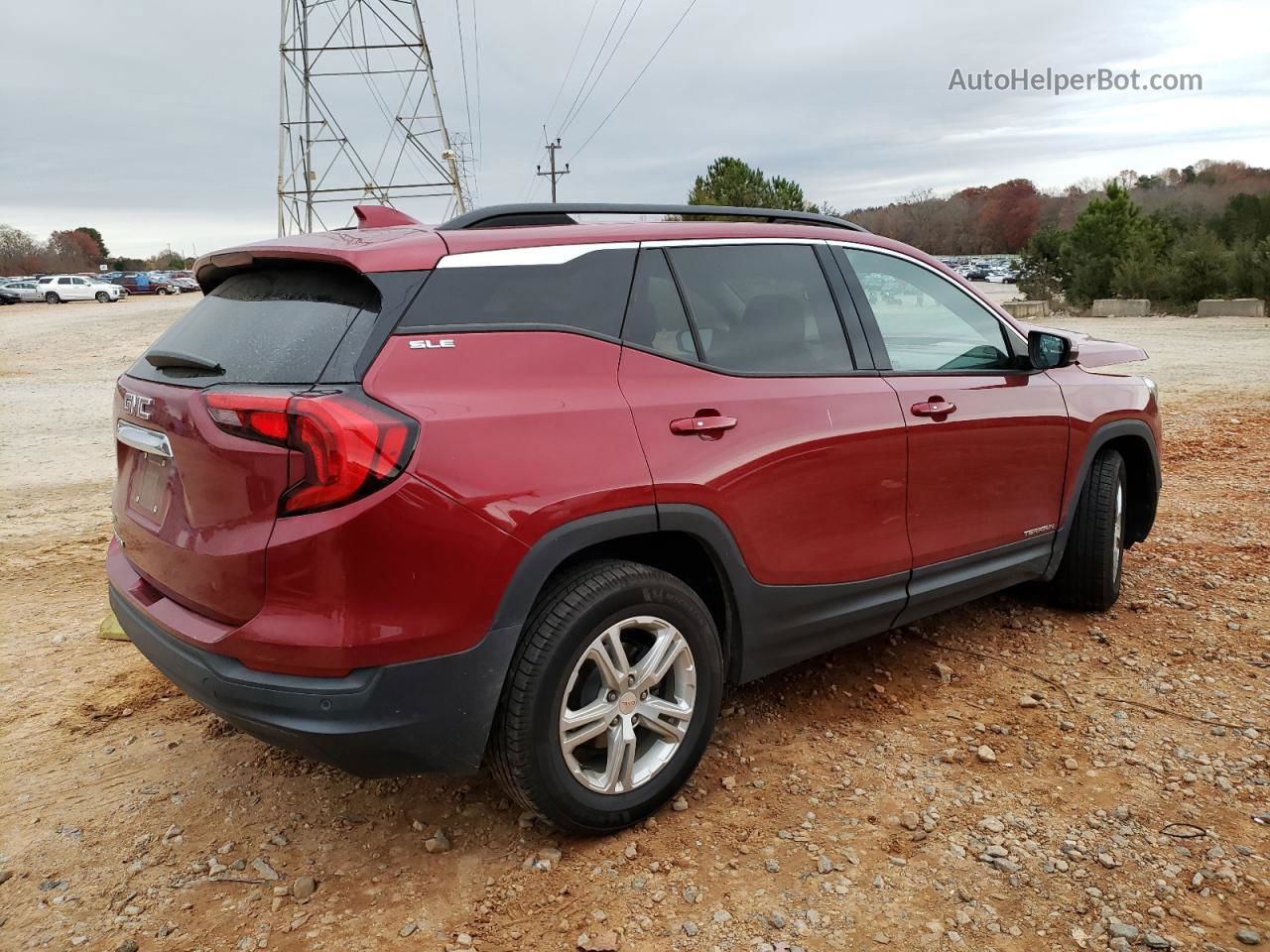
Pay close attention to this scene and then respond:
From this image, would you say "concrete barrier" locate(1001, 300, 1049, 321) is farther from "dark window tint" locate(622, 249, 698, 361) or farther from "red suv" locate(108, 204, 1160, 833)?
"dark window tint" locate(622, 249, 698, 361)

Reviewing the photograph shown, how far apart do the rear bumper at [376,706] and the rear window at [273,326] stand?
73cm

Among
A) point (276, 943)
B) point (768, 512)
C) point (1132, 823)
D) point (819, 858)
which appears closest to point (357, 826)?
point (276, 943)

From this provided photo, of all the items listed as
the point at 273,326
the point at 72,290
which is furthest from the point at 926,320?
the point at 72,290

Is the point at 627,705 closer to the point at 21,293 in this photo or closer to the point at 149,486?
the point at 149,486

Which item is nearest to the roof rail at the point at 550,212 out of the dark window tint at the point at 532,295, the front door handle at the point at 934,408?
the dark window tint at the point at 532,295

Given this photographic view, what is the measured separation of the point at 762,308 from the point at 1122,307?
28.3m

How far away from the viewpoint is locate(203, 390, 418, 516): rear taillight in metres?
2.21

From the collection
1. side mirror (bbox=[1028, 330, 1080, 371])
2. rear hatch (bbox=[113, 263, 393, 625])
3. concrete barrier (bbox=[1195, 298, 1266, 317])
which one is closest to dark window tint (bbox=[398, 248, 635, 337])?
rear hatch (bbox=[113, 263, 393, 625])

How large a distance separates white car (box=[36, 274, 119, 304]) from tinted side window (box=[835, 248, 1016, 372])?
53378mm

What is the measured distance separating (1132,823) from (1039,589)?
2.03m

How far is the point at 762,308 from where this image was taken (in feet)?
10.4

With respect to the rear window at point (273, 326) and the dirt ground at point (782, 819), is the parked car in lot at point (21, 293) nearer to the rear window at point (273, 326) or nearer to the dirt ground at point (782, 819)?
the dirt ground at point (782, 819)

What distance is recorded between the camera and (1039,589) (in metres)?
4.70

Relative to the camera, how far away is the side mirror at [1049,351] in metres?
3.93
